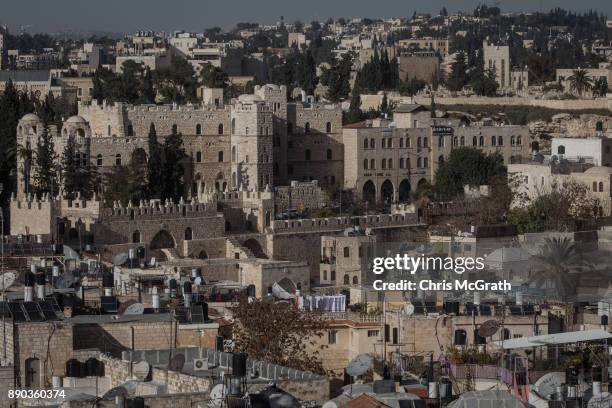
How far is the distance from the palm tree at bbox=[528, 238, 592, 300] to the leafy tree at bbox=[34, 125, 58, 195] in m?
21.3

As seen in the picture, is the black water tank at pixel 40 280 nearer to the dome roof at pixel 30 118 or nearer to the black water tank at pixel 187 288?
the black water tank at pixel 187 288

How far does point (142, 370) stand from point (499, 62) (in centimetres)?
9539

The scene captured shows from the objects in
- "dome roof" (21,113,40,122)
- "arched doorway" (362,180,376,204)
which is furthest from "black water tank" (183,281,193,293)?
"arched doorway" (362,180,376,204)

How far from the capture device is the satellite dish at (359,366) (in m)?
24.3

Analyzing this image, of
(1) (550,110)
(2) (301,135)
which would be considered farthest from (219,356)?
(1) (550,110)

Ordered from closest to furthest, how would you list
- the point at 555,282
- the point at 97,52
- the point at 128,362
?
the point at 128,362, the point at 555,282, the point at 97,52

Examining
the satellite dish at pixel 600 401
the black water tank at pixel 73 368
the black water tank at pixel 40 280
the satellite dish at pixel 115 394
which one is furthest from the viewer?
the black water tank at pixel 40 280

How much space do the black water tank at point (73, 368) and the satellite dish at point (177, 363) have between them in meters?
1.17

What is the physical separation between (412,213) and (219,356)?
34.4 m

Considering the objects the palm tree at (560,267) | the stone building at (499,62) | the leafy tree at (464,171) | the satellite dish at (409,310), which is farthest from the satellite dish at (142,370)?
the stone building at (499,62)

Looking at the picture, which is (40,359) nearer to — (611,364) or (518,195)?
(611,364)

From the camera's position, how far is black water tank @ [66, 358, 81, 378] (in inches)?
920

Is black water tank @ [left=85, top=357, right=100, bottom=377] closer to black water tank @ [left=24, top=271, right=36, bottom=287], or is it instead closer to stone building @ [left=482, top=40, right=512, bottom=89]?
black water tank @ [left=24, top=271, right=36, bottom=287]

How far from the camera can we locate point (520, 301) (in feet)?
106
